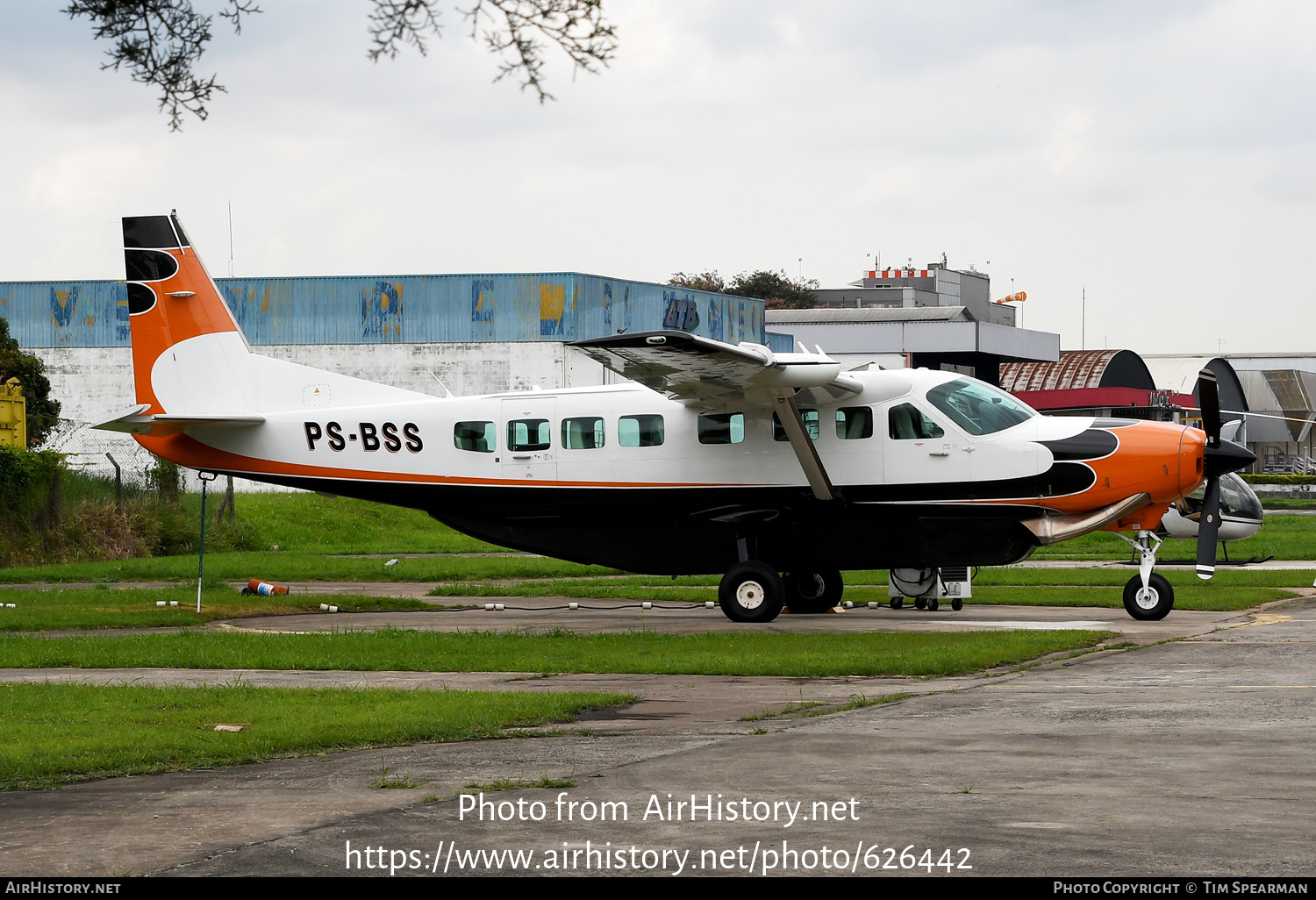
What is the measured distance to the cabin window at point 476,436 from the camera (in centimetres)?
2058

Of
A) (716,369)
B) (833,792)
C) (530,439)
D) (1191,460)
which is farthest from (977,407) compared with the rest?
(833,792)

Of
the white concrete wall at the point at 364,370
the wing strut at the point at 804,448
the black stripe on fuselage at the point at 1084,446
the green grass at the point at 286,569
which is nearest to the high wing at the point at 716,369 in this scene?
the wing strut at the point at 804,448

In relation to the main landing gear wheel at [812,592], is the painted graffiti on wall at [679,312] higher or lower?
higher

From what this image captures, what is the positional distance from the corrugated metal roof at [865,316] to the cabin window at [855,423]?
63.1 meters

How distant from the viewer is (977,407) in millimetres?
19250

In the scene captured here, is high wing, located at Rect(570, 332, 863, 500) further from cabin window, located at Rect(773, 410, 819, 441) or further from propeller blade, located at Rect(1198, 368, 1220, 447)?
propeller blade, located at Rect(1198, 368, 1220, 447)

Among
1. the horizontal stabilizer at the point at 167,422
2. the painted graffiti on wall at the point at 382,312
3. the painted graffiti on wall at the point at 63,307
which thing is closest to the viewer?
the horizontal stabilizer at the point at 167,422

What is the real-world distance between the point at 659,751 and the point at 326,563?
910 inches

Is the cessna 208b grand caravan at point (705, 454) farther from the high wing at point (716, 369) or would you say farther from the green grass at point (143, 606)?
the green grass at point (143, 606)

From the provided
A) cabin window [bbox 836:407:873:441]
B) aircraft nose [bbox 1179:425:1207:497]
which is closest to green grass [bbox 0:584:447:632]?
cabin window [bbox 836:407:873:441]

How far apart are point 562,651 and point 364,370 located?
41.5 m

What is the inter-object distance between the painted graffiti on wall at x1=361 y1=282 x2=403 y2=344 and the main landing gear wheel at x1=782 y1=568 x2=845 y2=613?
1440 inches

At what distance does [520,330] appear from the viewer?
5422 centimetres
